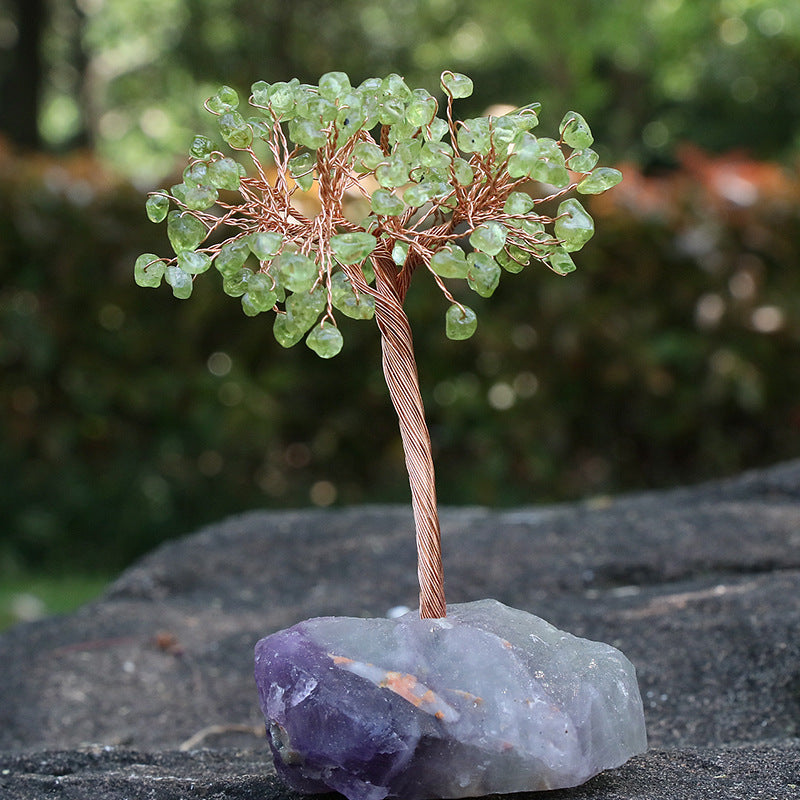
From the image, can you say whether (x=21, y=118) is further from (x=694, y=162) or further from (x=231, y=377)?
(x=694, y=162)

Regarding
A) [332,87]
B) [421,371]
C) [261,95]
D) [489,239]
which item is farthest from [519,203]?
[421,371]

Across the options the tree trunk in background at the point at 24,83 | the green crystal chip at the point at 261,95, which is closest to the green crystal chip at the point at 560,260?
the green crystal chip at the point at 261,95

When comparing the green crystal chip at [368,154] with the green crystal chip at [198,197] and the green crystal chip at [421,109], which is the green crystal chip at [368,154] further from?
the green crystal chip at [198,197]

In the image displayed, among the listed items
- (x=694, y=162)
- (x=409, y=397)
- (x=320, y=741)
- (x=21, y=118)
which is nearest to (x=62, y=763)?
(x=320, y=741)

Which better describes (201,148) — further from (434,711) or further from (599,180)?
(434,711)

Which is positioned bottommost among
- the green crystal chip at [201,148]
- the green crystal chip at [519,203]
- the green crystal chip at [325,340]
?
the green crystal chip at [325,340]
